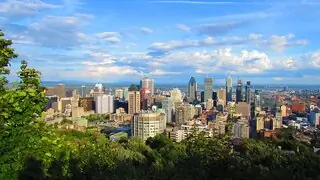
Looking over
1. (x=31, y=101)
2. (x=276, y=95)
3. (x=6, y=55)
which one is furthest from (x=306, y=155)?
(x=276, y=95)

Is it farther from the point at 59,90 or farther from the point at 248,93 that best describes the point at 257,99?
the point at 59,90

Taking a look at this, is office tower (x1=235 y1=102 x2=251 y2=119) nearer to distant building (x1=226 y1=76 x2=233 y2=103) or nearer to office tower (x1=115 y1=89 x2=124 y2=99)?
distant building (x1=226 y1=76 x2=233 y2=103)

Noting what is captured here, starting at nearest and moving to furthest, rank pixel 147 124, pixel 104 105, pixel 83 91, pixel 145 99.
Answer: pixel 147 124 < pixel 145 99 < pixel 104 105 < pixel 83 91

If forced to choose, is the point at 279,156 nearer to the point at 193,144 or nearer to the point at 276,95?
the point at 193,144

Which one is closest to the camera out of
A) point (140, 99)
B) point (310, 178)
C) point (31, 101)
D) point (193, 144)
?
point (310, 178)

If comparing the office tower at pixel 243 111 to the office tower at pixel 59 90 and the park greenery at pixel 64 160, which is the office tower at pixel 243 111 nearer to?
the office tower at pixel 59 90

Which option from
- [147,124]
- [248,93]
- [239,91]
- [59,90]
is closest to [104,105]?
[59,90]
